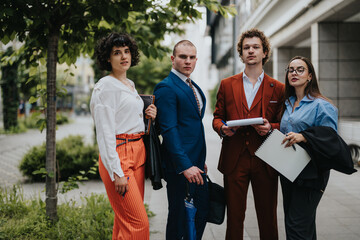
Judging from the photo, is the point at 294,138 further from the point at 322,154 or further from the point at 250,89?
the point at 250,89

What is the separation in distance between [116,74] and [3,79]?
18.3 metres

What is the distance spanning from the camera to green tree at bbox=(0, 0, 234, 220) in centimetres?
349

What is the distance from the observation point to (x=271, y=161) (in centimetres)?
287

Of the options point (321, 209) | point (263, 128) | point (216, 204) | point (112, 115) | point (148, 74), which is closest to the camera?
point (112, 115)

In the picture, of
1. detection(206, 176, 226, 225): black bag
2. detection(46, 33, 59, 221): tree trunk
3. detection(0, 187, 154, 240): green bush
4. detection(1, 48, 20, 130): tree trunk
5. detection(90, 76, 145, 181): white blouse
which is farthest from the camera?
detection(1, 48, 20, 130): tree trunk

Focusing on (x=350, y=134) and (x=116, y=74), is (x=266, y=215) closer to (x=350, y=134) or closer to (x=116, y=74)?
(x=116, y=74)

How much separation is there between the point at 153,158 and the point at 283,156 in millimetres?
1063

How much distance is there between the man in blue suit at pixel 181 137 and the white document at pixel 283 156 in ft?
1.88

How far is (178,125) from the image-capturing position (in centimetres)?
307

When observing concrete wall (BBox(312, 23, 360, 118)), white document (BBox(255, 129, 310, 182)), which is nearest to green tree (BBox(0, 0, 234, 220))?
white document (BBox(255, 129, 310, 182))

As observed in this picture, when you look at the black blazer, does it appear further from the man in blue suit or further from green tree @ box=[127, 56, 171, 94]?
green tree @ box=[127, 56, 171, 94]

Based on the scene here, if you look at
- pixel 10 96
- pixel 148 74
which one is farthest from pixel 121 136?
pixel 148 74

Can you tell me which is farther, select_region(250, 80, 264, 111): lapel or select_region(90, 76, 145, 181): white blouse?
select_region(250, 80, 264, 111): lapel

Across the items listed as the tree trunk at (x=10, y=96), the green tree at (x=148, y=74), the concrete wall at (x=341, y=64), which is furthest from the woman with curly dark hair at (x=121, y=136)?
the green tree at (x=148, y=74)
